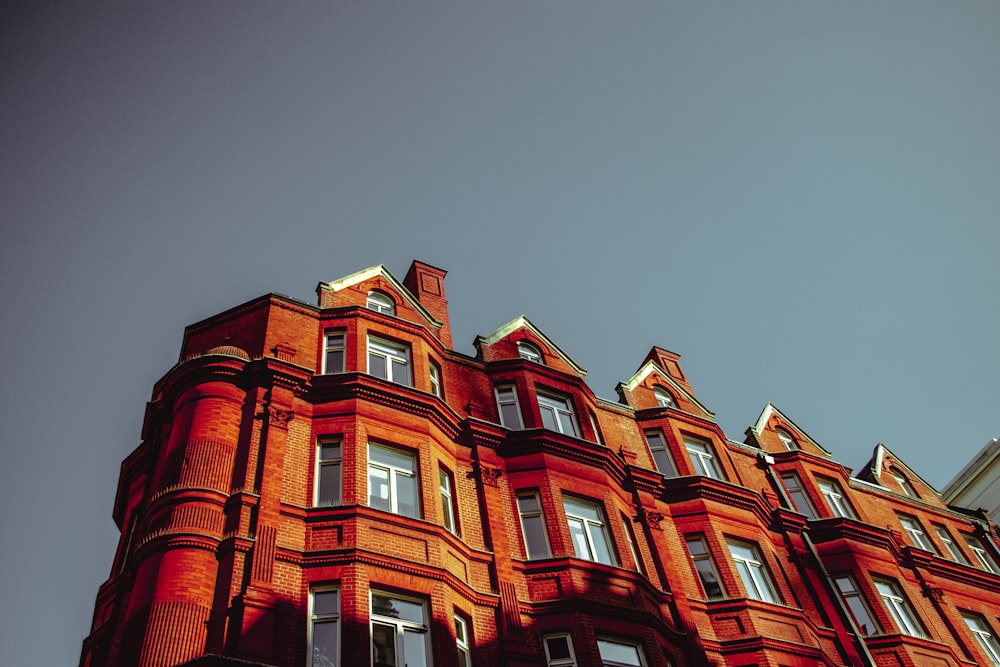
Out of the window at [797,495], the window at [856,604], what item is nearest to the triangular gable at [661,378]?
the window at [797,495]

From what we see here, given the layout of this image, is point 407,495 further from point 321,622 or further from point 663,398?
point 663,398

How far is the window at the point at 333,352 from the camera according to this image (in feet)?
70.1

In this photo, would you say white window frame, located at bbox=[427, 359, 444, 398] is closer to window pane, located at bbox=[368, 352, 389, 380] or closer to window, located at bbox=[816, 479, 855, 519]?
window pane, located at bbox=[368, 352, 389, 380]

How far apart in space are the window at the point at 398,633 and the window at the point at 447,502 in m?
2.61

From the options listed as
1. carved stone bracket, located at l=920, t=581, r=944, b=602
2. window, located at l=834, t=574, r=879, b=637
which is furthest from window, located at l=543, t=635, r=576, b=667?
carved stone bracket, located at l=920, t=581, r=944, b=602

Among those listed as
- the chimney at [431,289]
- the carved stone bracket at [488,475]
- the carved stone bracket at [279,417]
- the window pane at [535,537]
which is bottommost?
the window pane at [535,537]

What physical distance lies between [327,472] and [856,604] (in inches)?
686

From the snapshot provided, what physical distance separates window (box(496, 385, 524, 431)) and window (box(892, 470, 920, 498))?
2134cm

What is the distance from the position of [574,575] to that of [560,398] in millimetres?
7431

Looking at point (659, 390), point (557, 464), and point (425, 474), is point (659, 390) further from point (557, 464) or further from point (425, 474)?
point (425, 474)

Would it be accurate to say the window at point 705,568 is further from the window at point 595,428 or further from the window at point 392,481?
the window at point 392,481

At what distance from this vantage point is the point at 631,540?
22.1m

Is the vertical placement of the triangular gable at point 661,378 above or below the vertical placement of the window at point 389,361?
above

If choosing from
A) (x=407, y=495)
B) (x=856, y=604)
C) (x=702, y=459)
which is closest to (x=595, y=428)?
(x=702, y=459)
